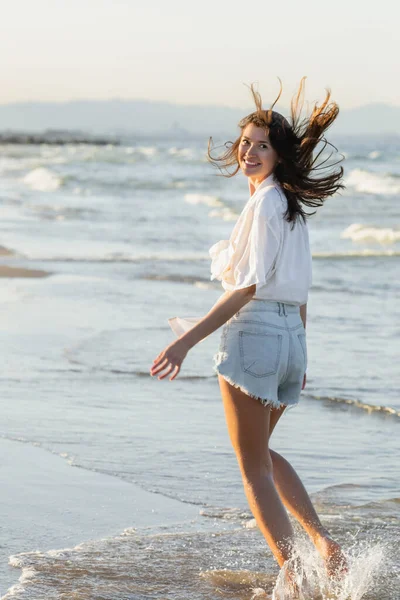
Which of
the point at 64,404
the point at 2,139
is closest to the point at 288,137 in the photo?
the point at 64,404

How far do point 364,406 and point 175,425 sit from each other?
56.2 inches

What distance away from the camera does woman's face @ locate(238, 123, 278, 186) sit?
3850mm

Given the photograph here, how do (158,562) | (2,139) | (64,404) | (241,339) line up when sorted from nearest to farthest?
(241,339) → (158,562) → (64,404) → (2,139)

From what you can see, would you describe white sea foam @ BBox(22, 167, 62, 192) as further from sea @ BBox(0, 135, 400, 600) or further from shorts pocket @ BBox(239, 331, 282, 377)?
shorts pocket @ BBox(239, 331, 282, 377)

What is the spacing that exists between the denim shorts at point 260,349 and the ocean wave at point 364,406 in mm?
3286

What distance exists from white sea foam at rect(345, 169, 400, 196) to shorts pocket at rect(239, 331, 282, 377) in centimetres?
3524

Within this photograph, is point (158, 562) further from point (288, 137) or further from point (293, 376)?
point (288, 137)

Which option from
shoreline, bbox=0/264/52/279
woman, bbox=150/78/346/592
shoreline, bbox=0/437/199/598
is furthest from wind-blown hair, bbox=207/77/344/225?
shoreline, bbox=0/264/52/279

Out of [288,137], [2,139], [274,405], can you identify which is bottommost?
[2,139]

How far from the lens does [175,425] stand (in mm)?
6375

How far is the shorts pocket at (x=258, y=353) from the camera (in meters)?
3.70

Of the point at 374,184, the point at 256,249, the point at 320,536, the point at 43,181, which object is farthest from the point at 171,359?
the point at 374,184

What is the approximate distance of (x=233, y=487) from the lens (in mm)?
5426

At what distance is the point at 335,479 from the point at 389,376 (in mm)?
2468
